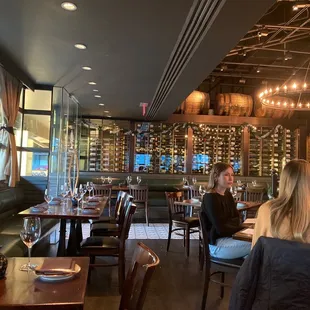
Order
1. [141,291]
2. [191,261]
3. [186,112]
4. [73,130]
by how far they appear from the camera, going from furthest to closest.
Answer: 1. [186,112]
2. [73,130]
3. [191,261]
4. [141,291]

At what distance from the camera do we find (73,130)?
853 cm

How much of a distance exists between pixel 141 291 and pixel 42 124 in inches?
244

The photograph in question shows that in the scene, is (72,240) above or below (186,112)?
below

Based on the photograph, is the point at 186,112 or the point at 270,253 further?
the point at 186,112

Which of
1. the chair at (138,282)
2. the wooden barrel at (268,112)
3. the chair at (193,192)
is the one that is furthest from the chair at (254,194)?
the chair at (138,282)

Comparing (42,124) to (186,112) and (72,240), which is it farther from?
(186,112)

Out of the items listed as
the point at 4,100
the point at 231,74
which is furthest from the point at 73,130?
the point at 231,74

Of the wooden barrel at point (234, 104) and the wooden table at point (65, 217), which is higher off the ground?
the wooden barrel at point (234, 104)

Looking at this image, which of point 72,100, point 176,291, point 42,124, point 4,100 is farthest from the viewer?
point 72,100

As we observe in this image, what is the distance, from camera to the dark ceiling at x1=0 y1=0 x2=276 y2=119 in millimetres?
3262

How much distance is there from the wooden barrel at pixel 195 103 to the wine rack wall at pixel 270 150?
1.81 metres

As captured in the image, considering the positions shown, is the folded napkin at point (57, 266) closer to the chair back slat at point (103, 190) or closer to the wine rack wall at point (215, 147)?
the chair back slat at point (103, 190)

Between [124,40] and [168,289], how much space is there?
10.4 feet

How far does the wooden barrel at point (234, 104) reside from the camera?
9719 mm
